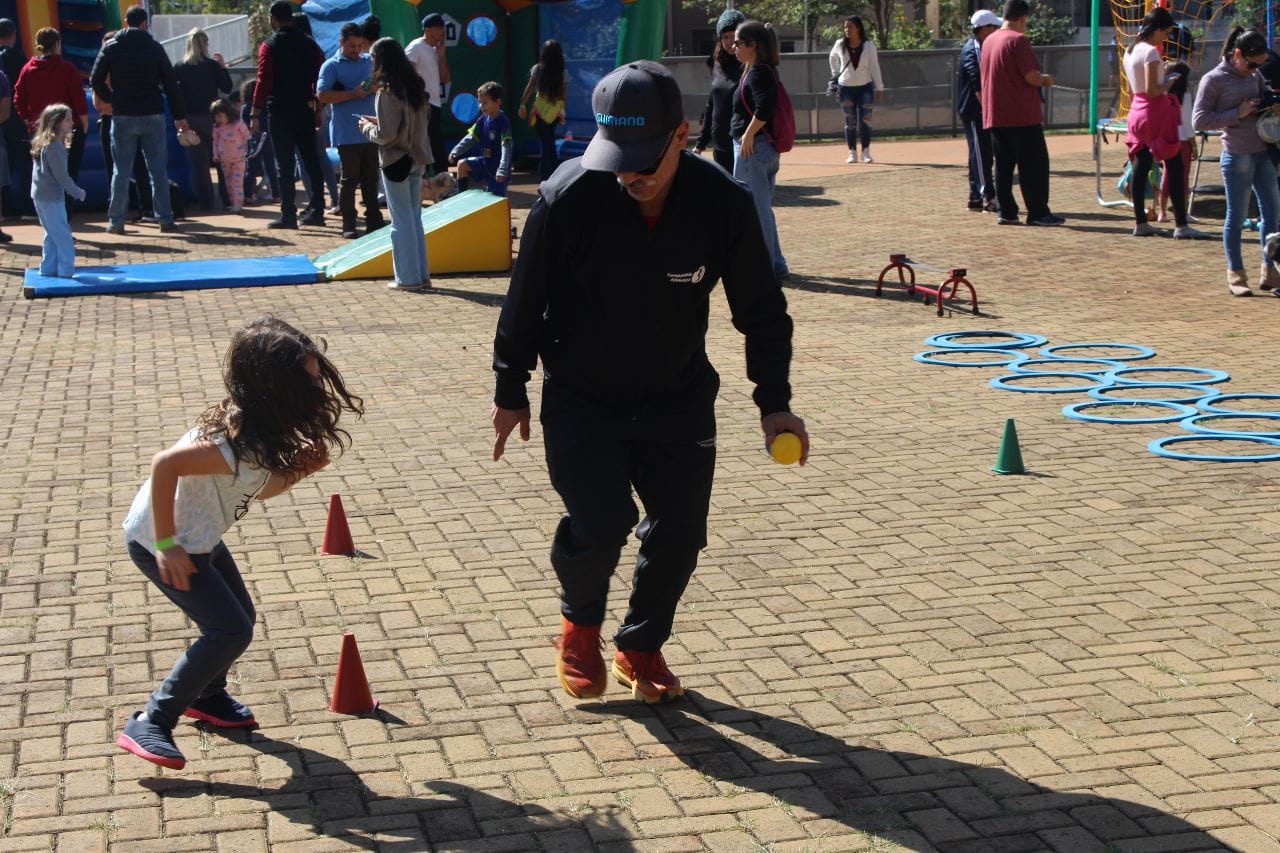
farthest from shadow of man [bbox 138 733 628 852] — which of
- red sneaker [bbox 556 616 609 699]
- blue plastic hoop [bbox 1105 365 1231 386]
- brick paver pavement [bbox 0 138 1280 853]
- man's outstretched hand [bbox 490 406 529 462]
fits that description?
blue plastic hoop [bbox 1105 365 1231 386]

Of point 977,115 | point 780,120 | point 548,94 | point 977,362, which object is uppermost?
point 548,94

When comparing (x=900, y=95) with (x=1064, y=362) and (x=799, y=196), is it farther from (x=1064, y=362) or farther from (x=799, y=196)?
(x=1064, y=362)

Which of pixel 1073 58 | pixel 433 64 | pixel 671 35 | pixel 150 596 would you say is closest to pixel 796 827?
pixel 150 596

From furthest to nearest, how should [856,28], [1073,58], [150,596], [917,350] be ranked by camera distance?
[1073,58]
[856,28]
[917,350]
[150,596]

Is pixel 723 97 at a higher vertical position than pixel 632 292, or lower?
higher

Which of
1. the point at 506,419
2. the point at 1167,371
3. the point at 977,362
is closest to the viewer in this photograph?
the point at 506,419

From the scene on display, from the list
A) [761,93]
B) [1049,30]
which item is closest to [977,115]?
[761,93]

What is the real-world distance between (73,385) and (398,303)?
337cm

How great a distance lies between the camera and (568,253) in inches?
179

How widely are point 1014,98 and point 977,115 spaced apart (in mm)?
1350

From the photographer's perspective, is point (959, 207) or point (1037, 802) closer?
point (1037, 802)

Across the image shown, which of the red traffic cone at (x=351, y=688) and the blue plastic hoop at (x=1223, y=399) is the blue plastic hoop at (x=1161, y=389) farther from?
the red traffic cone at (x=351, y=688)

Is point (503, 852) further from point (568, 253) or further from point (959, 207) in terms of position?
point (959, 207)

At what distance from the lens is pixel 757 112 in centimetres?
1229
